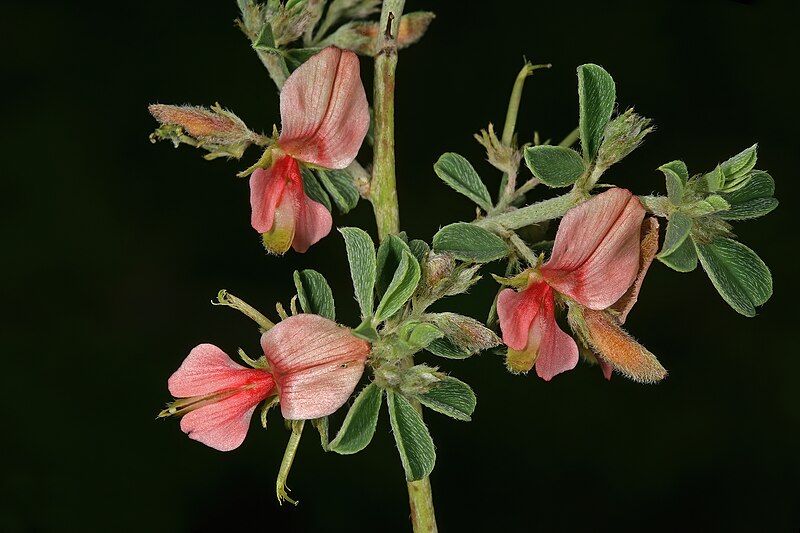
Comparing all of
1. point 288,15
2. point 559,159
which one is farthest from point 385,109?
point 559,159

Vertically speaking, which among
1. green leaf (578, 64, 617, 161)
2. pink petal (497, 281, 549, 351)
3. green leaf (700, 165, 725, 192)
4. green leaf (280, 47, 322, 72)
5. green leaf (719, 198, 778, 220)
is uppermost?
green leaf (280, 47, 322, 72)

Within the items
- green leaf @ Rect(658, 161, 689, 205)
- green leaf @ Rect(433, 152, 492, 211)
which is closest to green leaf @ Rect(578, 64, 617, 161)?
green leaf @ Rect(658, 161, 689, 205)

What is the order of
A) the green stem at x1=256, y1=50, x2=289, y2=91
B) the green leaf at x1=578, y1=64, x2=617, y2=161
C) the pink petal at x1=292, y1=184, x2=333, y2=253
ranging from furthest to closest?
the green stem at x1=256, y1=50, x2=289, y2=91 < the pink petal at x1=292, y1=184, x2=333, y2=253 < the green leaf at x1=578, y1=64, x2=617, y2=161

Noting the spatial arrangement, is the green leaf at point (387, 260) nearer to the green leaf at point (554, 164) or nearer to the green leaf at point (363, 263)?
the green leaf at point (363, 263)

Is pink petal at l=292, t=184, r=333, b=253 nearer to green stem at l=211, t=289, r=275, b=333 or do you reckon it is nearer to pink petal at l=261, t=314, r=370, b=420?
green stem at l=211, t=289, r=275, b=333

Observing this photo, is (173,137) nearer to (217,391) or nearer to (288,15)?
(288,15)

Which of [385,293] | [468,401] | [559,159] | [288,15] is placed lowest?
[468,401]

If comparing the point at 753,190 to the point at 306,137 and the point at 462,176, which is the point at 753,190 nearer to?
the point at 462,176
